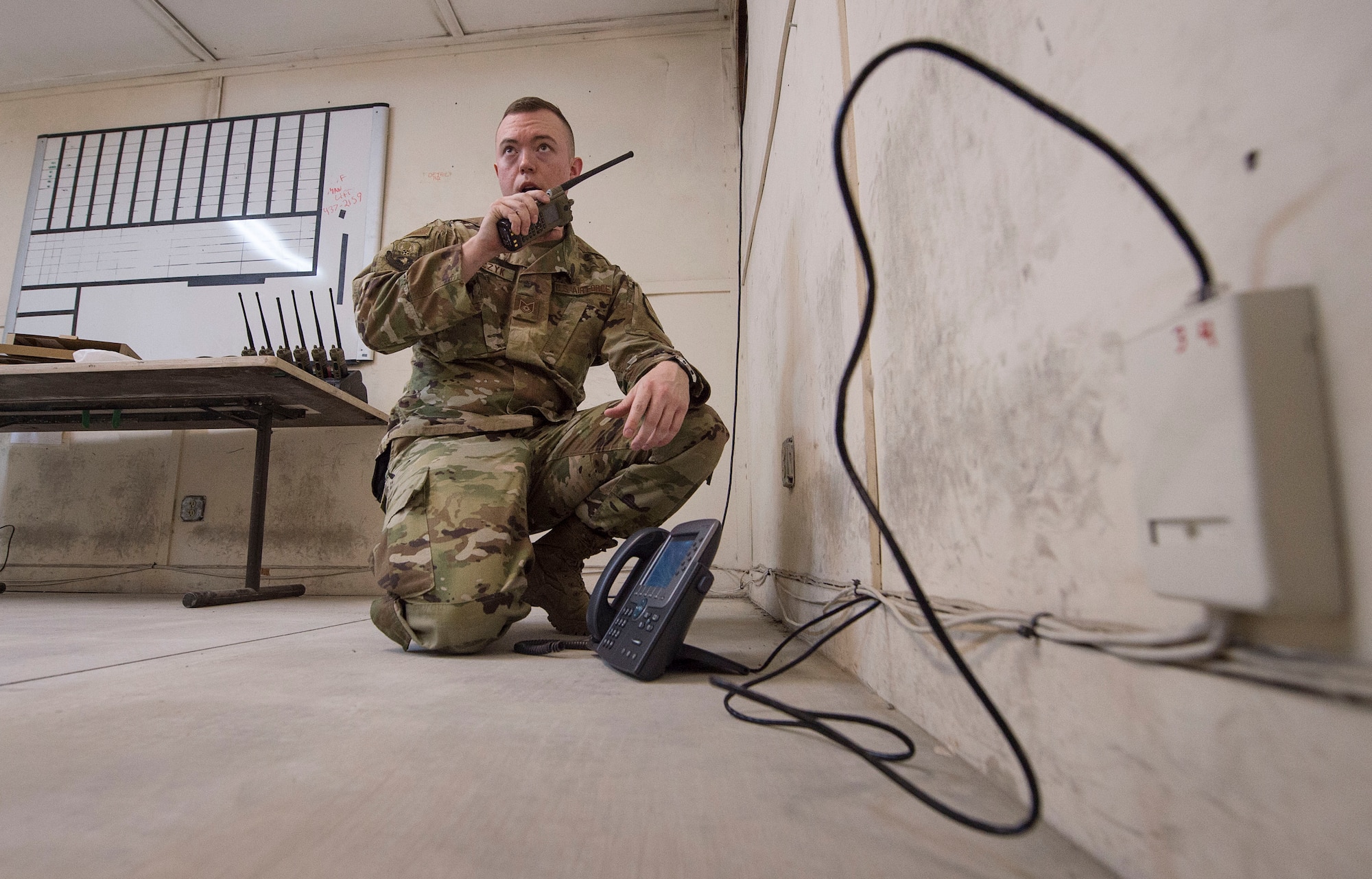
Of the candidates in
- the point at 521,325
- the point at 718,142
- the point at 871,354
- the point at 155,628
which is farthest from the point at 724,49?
the point at 155,628

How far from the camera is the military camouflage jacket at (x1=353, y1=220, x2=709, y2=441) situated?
114cm

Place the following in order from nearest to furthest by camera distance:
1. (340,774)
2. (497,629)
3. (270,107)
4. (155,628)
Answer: (340,774) → (497,629) → (155,628) → (270,107)

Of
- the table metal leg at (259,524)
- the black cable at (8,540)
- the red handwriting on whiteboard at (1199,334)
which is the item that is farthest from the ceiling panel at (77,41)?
the red handwriting on whiteboard at (1199,334)

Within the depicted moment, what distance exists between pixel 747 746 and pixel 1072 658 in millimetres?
254

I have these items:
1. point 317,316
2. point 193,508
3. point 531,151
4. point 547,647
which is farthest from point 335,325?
point 547,647

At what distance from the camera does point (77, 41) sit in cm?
255

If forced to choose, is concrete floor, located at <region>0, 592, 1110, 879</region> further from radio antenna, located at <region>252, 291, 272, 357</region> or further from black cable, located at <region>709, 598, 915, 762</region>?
radio antenna, located at <region>252, 291, 272, 357</region>

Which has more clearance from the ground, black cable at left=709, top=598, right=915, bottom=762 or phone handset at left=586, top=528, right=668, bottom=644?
phone handset at left=586, top=528, right=668, bottom=644

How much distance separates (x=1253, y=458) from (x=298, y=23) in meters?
3.33

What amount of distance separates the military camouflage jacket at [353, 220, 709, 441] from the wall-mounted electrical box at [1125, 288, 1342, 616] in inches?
35.8

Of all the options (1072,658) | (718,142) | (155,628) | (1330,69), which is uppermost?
(718,142)

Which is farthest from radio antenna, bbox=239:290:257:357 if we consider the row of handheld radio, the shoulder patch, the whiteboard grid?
the shoulder patch

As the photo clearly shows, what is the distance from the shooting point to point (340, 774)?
412 millimetres

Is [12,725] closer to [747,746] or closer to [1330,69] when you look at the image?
[747,746]
